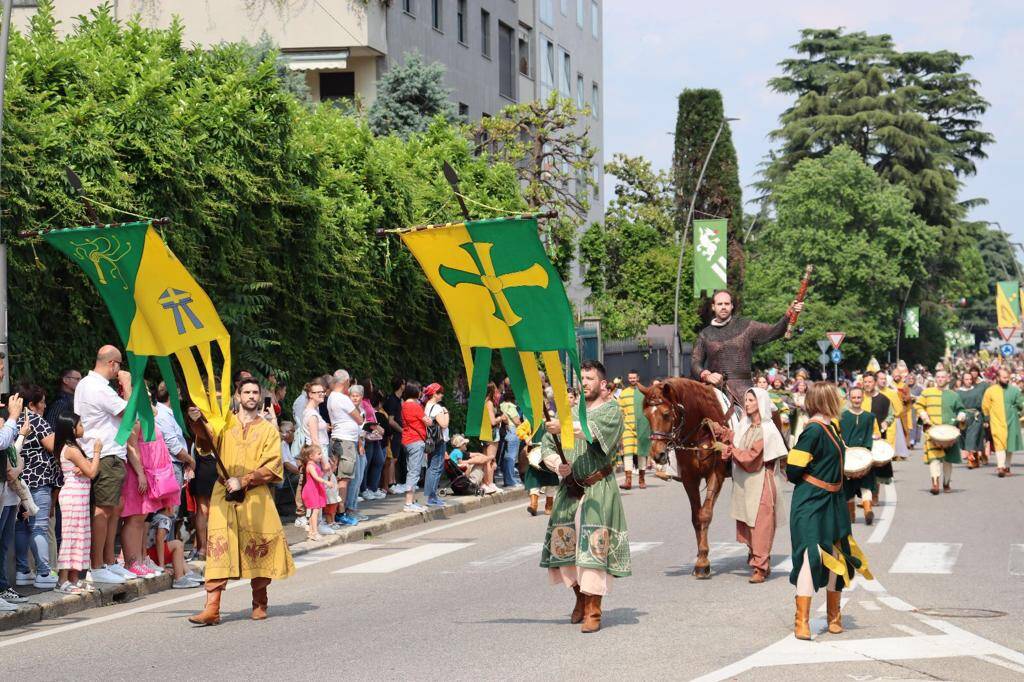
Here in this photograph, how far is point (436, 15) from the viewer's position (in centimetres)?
4109

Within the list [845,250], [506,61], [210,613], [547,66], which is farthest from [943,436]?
[845,250]

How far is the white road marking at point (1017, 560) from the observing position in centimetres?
1358

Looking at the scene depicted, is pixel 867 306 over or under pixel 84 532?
over

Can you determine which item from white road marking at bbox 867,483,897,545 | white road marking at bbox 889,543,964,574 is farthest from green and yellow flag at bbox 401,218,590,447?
white road marking at bbox 867,483,897,545

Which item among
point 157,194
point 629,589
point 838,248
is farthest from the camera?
point 838,248

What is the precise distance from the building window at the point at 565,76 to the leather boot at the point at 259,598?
143 ft

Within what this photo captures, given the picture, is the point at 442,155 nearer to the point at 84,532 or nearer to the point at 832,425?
the point at 84,532

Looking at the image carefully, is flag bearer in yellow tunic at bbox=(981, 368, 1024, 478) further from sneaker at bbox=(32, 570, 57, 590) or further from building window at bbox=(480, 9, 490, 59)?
building window at bbox=(480, 9, 490, 59)

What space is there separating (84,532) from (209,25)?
25.8m

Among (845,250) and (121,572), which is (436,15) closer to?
(121,572)

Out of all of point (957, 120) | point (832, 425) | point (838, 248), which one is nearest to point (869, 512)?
point (832, 425)

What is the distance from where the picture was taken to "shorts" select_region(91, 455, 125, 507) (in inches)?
506

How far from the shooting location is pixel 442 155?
2884 cm

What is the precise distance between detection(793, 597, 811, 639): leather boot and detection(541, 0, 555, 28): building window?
43.2 metres
